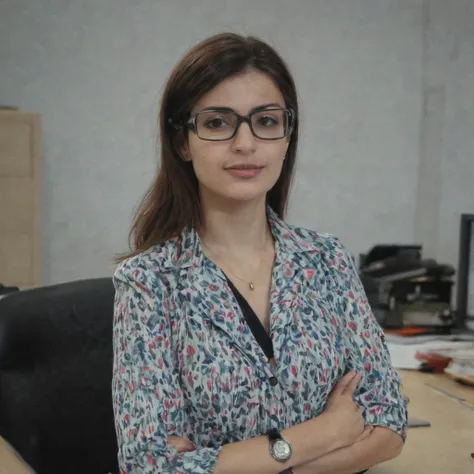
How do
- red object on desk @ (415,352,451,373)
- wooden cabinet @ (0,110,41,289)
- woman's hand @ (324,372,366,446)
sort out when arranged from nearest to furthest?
woman's hand @ (324,372,366,446)
red object on desk @ (415,352,451,373)
wooden cabinet @ (0,110,41,289)

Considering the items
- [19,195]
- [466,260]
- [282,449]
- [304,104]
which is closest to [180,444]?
[282,449]

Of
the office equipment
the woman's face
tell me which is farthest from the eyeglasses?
the office equipment

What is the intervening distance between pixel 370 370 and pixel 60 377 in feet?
2.11

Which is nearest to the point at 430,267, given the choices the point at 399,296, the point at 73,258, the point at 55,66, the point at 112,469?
the point at 399,296

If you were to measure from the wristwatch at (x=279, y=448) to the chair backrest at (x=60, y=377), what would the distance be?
0.46 metres

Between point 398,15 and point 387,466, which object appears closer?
point 387,466

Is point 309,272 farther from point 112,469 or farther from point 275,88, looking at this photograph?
point 112,469

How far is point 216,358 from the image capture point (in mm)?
1283

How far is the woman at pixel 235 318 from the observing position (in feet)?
4.14

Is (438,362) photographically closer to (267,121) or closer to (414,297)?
(414,297)

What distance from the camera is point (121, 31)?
12.9 feet

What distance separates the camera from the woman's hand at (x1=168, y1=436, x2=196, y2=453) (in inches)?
49.2

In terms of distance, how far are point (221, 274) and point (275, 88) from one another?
0.37 m

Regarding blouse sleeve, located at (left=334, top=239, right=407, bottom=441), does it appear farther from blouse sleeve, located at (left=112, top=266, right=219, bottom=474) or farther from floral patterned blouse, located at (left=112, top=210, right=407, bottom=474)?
blouse sleeve, located at (left=112, top=266, right=219, bottom=474)
